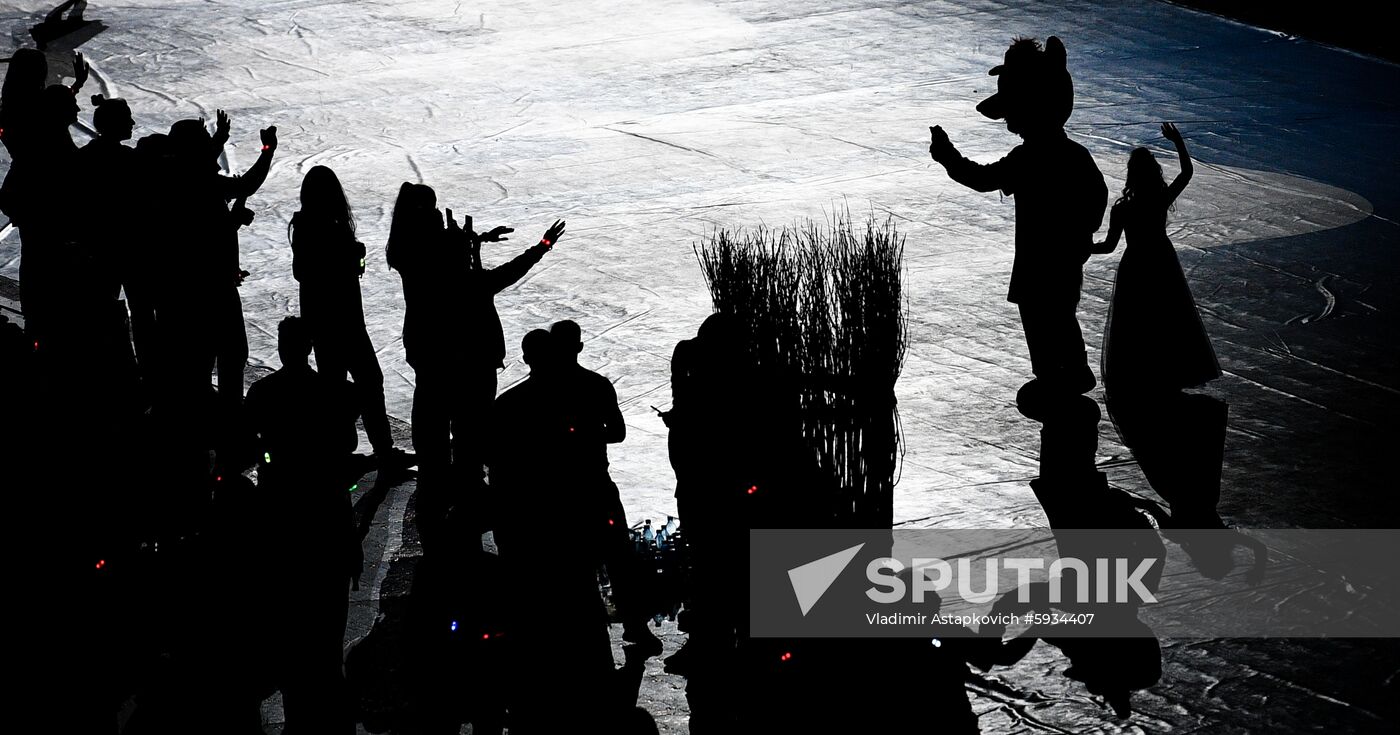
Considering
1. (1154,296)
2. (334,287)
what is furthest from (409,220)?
(1154,296)

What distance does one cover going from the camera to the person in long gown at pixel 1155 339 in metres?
7.44

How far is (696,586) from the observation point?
19.4ft

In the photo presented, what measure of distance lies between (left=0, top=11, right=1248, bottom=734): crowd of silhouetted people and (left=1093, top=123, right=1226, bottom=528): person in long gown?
0.02 metres

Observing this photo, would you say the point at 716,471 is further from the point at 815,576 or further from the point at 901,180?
the point at 901,180

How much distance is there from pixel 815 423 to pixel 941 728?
1.52 metres

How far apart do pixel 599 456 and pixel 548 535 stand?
1.35 ft

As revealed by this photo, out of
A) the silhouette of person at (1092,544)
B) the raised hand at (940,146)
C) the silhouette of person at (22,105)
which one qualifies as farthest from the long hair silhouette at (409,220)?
the silhouette of person at (1092,544)

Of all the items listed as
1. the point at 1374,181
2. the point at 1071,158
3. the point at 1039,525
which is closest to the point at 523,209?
the point at 1071,158

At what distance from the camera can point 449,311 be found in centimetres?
705

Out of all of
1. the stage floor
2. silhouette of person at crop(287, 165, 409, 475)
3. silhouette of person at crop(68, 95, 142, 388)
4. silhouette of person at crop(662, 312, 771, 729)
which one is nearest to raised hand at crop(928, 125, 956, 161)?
the stage floor

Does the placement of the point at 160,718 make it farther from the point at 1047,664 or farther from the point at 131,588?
the point at 1047,664

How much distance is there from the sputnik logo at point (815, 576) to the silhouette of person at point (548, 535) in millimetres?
872

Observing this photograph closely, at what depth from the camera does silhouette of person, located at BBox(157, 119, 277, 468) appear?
312 inches

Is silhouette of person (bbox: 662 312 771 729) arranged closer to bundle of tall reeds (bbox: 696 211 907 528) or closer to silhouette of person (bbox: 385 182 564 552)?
bundle of tall reeds (bbox: 696 211 907 528)
